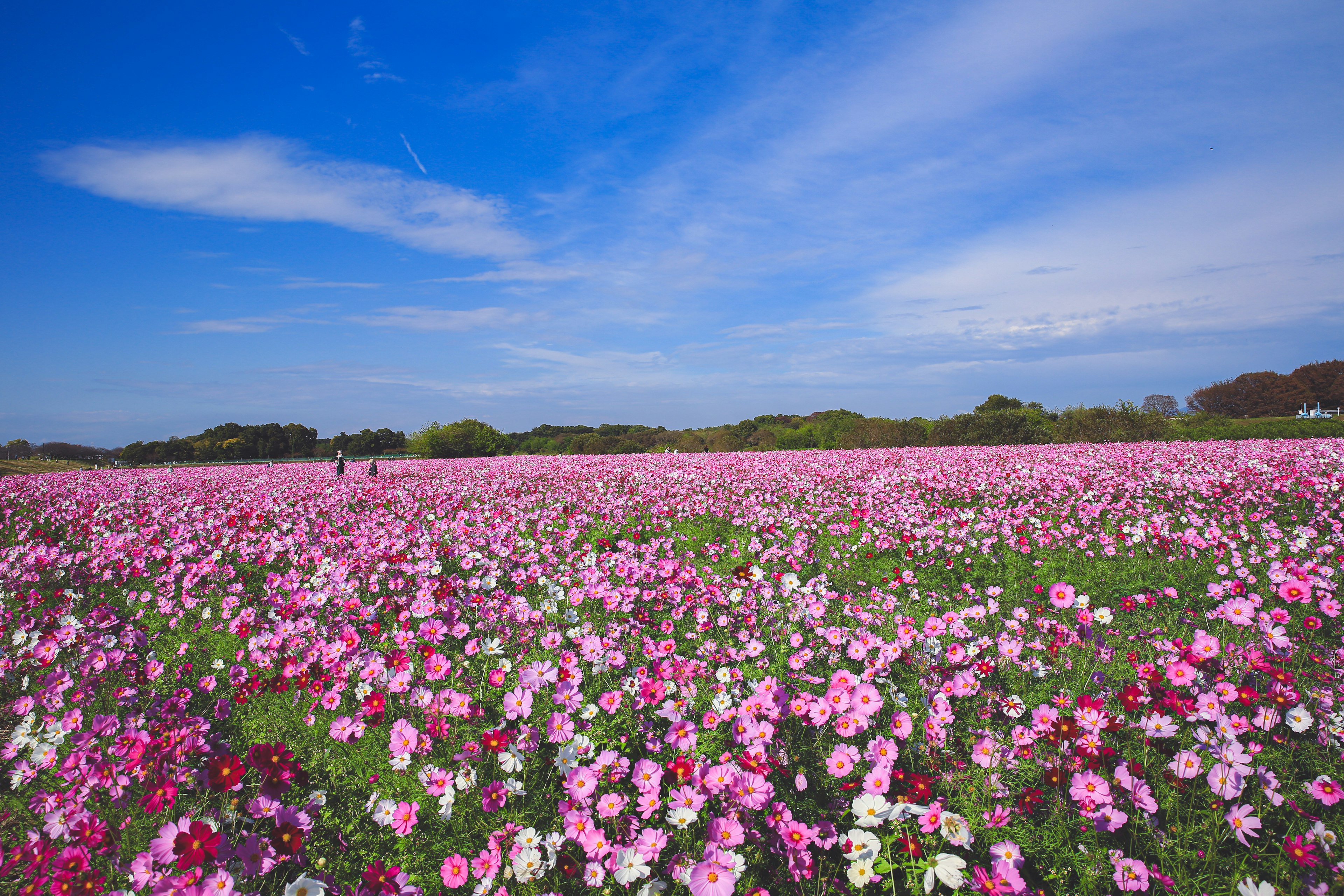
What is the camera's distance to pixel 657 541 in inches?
228

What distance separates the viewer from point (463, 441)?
163 ft

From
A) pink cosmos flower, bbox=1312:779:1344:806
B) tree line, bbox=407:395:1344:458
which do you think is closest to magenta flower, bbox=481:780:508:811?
pink cosmos flower, bbox=1312:779:1344:806

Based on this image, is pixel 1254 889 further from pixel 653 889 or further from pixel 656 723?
pixel 656 723

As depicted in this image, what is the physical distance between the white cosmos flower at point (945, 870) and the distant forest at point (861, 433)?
29.1 meters

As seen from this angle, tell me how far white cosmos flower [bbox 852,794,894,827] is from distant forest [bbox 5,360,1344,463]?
1142 inches

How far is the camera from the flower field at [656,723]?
78.3 inches

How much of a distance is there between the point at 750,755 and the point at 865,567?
15.3 feet

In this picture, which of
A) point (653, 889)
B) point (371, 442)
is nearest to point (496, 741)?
point (653, 889)

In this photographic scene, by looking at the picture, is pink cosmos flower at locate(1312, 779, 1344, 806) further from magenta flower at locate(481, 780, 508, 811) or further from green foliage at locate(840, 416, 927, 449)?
green foliage at locate(840, 416, 927, 449)

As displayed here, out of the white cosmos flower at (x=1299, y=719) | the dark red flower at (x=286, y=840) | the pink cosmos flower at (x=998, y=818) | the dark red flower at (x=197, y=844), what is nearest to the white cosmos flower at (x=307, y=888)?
the dark red flower at (x=286, y=840)

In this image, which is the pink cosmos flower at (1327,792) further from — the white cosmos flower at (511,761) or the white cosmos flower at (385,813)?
the white cosmos flower at (385,813)

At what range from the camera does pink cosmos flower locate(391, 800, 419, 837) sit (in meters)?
2.05

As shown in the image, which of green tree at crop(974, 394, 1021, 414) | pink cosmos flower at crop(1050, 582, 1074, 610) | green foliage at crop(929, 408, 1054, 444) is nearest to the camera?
pink cosmos flower at crop(1050, 582, 1074, 610)

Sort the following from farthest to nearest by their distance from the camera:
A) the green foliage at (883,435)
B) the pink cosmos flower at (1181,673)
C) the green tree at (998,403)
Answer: the green tree at (998,403)
the green foliage at (883,435)
the pink cosmos flower at (1181,673)
